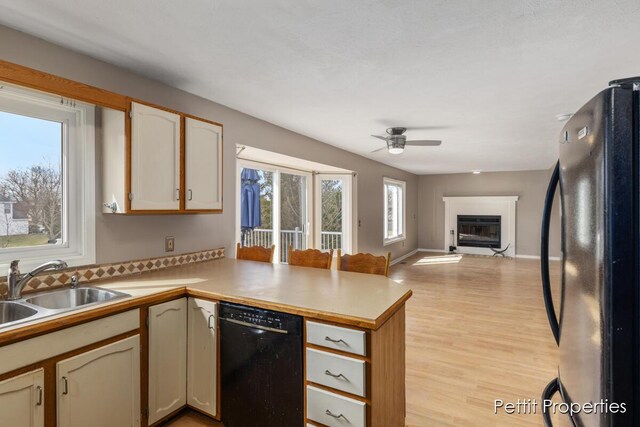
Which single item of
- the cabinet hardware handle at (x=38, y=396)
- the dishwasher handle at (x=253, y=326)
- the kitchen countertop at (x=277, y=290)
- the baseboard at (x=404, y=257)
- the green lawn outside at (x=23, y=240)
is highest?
the green lawn outside at (x=23, y=240)

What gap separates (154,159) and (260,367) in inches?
60.7

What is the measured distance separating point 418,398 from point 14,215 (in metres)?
2.90

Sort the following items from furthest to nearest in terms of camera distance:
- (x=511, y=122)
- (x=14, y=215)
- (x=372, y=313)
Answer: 1. (x=511, y=122)
2. (x=14, y=215)
3. (x=372, y=313)

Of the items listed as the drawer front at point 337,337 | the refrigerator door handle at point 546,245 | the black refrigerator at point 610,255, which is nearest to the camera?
the black refrigerator at point 610,255

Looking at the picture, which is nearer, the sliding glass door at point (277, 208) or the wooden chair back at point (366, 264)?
the wooden chair back at point (366, 264)

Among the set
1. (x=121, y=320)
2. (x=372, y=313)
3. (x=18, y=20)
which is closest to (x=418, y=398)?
(x=372, y=313)

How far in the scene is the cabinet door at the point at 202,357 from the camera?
202cm

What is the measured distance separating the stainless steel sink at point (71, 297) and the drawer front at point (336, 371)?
1.15 m

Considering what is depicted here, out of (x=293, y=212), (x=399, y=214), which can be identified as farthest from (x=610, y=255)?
(x=399, y=214)

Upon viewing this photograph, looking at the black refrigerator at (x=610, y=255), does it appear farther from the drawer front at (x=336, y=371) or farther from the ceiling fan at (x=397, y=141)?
the ceiling fan at (x=397, y=141)

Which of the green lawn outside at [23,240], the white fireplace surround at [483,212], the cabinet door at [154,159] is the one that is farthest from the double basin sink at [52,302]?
the white fireplace surround at [483,212]

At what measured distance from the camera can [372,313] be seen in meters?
1.58

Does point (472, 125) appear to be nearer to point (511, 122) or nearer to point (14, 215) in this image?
point (511, 122)

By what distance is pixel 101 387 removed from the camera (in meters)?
1.71
